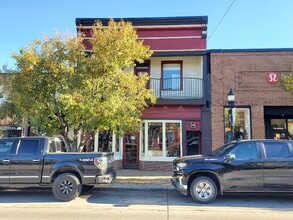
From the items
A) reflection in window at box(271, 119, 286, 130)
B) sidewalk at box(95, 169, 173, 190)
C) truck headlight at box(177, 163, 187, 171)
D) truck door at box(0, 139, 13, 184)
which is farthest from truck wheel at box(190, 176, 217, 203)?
reflection in window at box(271, 119, 286, 130)

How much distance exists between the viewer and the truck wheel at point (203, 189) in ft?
27.6

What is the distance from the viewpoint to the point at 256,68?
15359 millimetres

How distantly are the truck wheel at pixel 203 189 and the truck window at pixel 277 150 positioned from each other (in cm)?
193

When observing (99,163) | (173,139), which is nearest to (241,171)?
(99,163)

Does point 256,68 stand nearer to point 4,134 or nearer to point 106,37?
point 106,37

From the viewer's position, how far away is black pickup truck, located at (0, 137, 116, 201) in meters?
8.68

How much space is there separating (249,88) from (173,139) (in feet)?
16.2

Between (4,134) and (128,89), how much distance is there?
10.0m

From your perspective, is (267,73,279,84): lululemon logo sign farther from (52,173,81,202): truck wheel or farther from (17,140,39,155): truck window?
(17,140,39,155): truck window

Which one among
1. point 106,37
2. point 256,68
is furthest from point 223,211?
point 256,68

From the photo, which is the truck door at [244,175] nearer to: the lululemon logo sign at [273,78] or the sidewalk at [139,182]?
the sidewalk at [139,182]

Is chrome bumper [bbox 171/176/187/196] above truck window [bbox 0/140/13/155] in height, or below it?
below

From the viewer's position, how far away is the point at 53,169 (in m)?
8.80

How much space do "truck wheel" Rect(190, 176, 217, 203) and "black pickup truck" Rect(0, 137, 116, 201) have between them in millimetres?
2655
